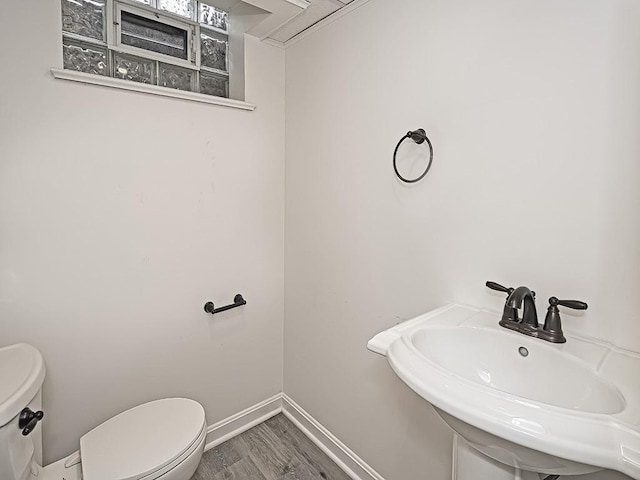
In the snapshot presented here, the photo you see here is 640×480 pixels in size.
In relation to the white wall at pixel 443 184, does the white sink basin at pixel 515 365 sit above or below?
below

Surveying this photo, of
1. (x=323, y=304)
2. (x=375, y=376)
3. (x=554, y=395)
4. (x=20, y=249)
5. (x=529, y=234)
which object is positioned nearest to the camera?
(x=554, y=395)

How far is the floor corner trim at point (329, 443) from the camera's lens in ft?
5.77

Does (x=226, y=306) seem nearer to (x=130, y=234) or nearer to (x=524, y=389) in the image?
(x=130, y=234)

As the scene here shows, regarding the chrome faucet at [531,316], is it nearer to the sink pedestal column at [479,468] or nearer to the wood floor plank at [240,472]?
the sink pedestal column at [479,468]

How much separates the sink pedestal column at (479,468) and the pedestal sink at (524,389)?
0.30 ft

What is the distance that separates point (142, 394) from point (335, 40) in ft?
6.30

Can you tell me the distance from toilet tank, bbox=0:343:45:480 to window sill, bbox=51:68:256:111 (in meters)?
1.04

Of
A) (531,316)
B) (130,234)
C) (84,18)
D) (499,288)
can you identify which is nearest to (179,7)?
(84,18)

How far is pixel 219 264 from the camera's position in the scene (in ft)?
6.37

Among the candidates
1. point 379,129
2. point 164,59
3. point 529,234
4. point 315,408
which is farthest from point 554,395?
point 164,59

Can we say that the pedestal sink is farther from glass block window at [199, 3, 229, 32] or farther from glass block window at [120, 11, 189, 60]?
glass block window at [199, 3, 229, 32]

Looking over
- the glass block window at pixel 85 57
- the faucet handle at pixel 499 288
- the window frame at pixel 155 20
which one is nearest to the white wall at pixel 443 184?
the faucet handle at pixel 499 288

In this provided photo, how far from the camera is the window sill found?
4.67ft

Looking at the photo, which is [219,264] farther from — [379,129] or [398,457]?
[398,457]
